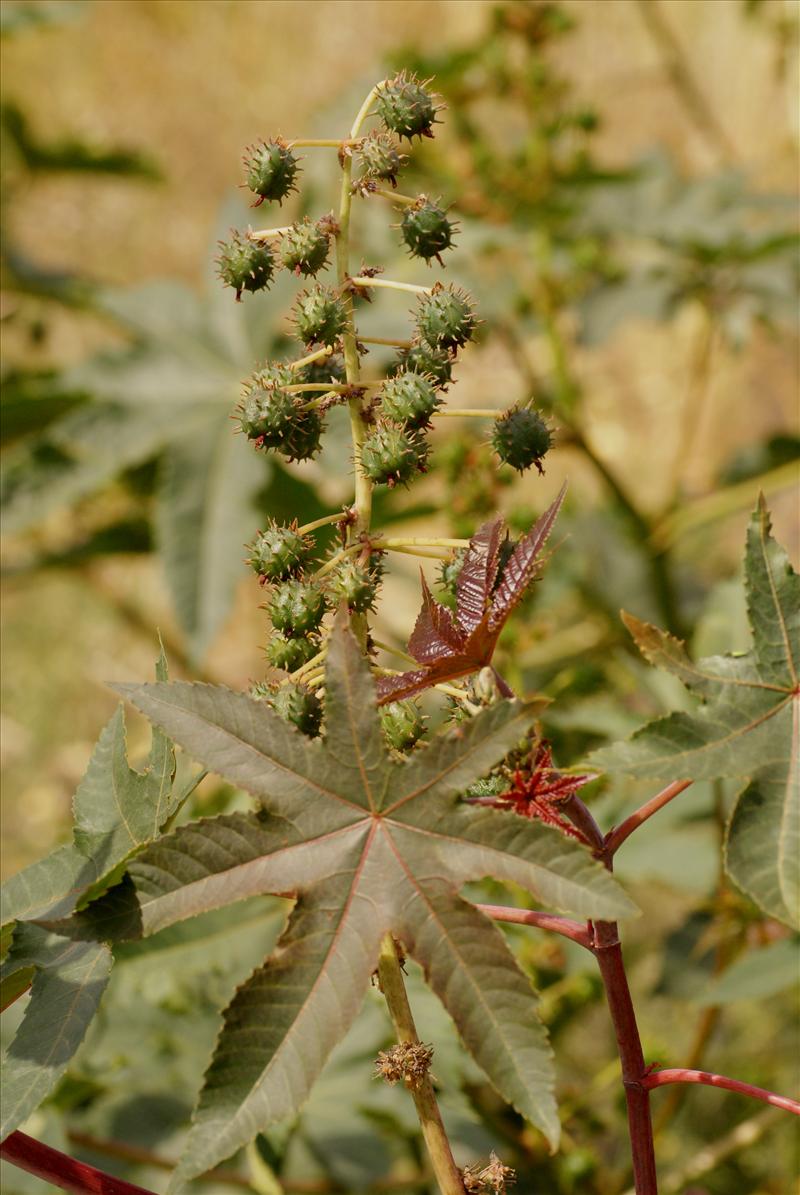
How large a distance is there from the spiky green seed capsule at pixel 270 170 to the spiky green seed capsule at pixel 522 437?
0.29 m

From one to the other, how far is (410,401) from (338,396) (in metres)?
0.09

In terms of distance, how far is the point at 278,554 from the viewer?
1060 mm

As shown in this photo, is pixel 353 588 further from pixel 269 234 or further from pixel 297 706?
pixel 269 234

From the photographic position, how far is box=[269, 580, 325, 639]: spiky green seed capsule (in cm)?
103

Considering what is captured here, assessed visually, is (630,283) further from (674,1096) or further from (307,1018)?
(307,1018)

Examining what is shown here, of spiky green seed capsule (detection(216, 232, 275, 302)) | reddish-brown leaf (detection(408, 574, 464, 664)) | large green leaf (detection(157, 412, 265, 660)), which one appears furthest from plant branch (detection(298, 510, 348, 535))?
large green leaf (detection(157, 412, 265, 660))

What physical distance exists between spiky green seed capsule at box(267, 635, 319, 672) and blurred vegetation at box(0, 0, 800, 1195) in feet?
2.28

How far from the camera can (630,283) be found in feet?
11.4

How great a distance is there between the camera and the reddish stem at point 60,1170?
981mm

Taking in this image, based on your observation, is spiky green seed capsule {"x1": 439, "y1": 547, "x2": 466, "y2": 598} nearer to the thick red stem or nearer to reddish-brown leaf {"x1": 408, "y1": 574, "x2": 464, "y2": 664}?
reddish-brown leaf {"x1": 408, "y1": 574, "x2": 464, "y2": 664}

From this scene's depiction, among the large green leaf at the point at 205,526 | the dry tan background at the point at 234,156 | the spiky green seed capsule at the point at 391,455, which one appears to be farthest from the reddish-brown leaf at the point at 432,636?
the dry tan background at the point at 234,156

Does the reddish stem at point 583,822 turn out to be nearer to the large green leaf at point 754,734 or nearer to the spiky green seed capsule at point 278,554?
the large green leaf at point 754,734

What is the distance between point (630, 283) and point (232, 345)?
117 cm

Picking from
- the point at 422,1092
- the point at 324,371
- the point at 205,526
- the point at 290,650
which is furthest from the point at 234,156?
the point at 422,1092
